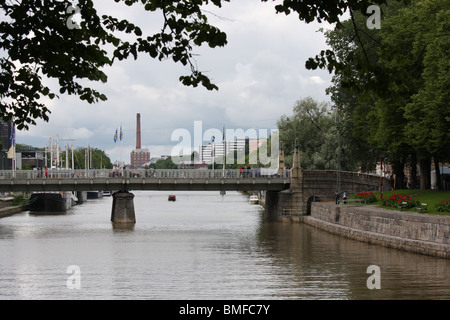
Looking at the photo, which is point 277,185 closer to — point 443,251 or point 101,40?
point 443,251

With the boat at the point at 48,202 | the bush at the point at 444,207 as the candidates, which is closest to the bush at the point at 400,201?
the bush at the point at 444,207

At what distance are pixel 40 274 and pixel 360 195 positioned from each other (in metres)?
34.5

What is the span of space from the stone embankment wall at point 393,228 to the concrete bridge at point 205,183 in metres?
9.91

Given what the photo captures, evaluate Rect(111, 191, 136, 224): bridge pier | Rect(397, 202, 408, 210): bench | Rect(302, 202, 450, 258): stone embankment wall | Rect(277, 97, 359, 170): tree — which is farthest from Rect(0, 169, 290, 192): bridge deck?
Rect(397, 202, 408, 210): bench

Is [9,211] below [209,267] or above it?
above

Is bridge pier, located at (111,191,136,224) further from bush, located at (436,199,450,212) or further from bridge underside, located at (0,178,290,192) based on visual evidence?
bush, located at (436,199,450,212)

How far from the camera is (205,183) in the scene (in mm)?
67812

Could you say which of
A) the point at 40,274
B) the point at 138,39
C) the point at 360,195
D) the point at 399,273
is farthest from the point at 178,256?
the point at 138,39

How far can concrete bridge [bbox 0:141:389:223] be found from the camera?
67812mm

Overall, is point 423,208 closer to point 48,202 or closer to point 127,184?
point 127,184

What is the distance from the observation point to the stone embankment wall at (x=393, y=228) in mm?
34969

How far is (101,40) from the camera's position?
1544cm

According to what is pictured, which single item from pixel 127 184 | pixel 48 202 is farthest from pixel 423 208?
pixel 48 202

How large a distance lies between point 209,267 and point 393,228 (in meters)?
12.8
